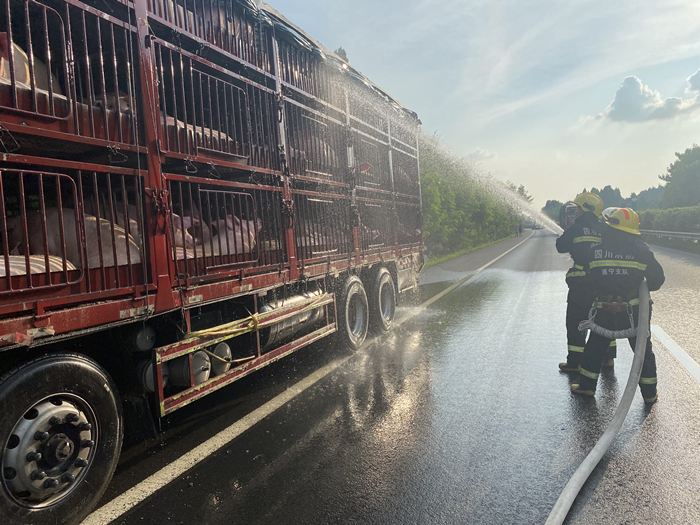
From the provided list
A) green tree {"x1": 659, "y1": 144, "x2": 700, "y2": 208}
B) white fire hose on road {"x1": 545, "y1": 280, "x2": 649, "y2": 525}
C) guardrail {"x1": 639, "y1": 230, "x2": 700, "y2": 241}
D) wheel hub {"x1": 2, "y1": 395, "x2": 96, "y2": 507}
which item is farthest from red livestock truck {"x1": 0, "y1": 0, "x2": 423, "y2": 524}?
green tree {"x1": 659, "y1": 144, "x2": 700, "y2": 208}

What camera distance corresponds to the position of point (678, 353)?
5605mm

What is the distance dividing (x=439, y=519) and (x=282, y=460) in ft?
3.89

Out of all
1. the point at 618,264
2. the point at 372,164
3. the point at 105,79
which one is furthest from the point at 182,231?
the point at 372,164

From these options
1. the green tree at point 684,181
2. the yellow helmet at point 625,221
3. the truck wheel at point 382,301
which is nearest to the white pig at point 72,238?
the yellow helmet at point 625,221

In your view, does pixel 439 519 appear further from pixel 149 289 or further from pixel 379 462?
pixel 149 289

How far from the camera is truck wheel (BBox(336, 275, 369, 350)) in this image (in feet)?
20.4

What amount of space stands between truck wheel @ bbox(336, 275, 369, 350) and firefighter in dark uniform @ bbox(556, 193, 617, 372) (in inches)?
101

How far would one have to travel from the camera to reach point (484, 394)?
4.56 meters

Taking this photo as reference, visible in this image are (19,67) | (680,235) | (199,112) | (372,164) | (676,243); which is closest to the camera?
(19,67)

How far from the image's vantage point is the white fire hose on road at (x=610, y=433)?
2590 millimetres

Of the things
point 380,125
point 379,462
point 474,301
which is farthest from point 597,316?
point 474,301

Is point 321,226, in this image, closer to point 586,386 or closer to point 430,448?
point 430,448

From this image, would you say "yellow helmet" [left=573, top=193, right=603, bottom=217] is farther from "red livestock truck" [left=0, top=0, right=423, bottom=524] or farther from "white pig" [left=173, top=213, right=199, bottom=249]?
"white pig" [left=173, top=213, right=199, bottom=249]

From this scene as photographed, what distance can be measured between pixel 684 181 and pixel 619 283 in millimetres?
96919
